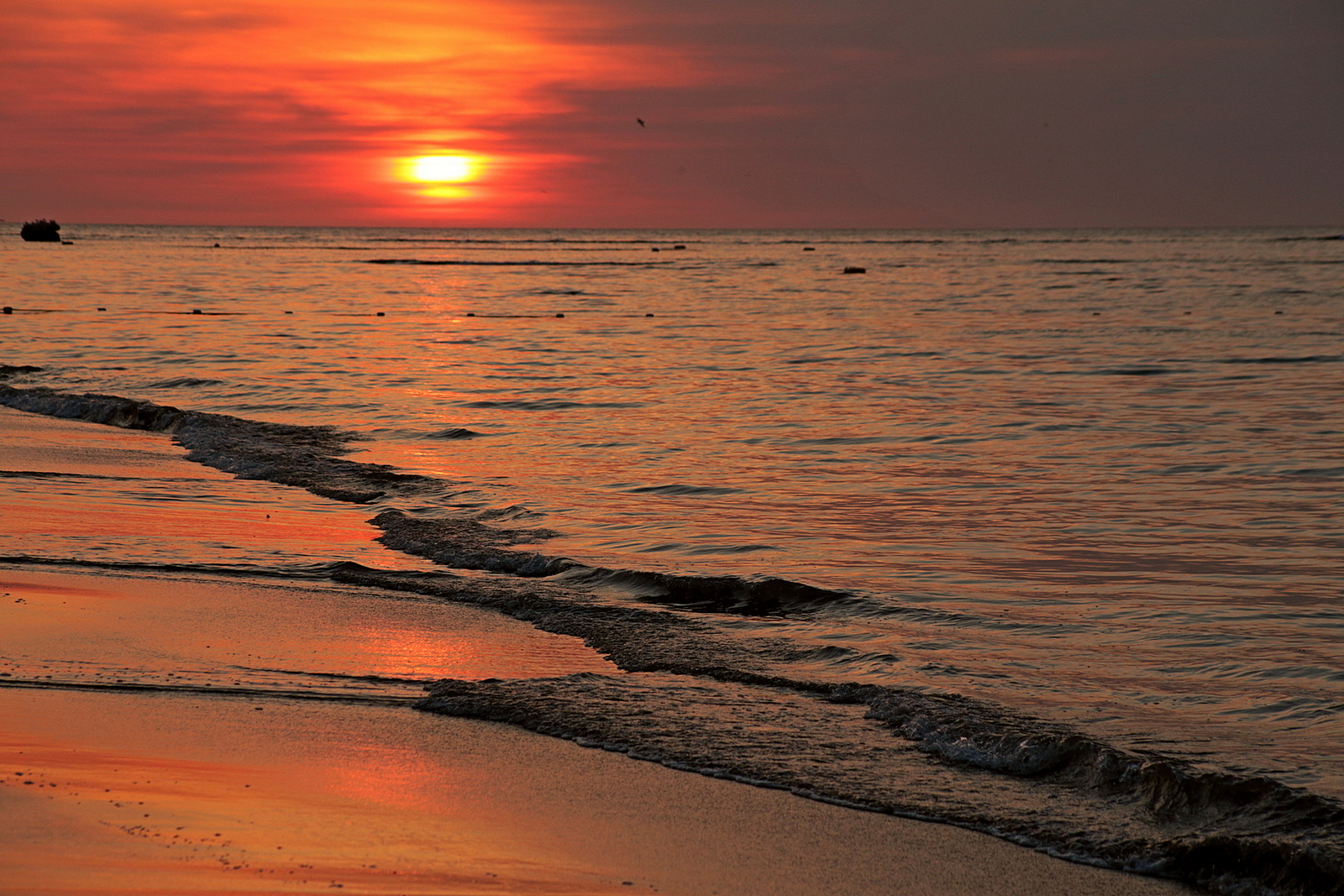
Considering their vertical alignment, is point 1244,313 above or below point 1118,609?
above

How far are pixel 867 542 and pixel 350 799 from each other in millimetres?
5147

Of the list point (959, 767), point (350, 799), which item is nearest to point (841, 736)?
point (959, 767)

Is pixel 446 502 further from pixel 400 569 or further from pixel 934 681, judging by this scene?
pixel 934 681

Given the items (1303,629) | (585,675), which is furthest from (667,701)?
(1303,629)

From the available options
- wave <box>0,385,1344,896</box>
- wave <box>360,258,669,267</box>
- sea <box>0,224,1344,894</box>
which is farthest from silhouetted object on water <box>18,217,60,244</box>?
wave <box>0,385,1344,896</box>

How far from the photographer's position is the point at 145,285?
148ft

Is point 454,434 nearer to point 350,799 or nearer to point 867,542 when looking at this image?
point 867,542

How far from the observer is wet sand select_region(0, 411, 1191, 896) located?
3537mm

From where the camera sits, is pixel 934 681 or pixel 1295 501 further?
pixel 1295 501

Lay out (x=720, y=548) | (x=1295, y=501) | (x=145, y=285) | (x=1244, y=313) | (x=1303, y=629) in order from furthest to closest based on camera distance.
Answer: (x=145, y=285) → (x=1244, y=313) → (x=1295, y=501) → (x=720, y=548) → (x=1303, y=629)

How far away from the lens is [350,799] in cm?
406

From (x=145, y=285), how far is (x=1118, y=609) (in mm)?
44476

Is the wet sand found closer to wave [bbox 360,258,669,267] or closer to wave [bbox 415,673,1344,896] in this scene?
wave [bbox 415,673,1344,896]

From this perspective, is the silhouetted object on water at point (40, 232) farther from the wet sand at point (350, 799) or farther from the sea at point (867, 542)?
the wet sand at point (350, 799)
